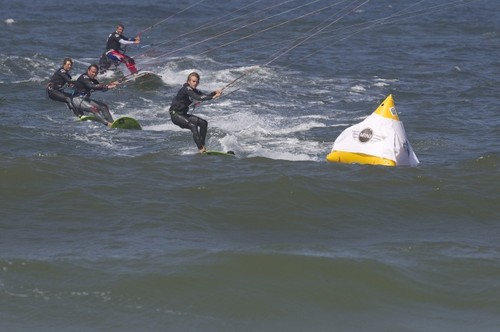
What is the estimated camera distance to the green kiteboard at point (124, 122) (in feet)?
72.8

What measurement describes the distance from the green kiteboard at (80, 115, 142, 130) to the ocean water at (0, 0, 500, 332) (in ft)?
0.87

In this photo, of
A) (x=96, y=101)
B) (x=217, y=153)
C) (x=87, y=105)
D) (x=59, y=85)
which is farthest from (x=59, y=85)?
(x=217, y=153)

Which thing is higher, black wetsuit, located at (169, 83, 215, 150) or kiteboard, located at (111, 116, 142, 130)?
black wetsuit, located at (169, 83, 215, 150)

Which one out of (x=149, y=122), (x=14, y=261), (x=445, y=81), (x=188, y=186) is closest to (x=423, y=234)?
(x=188, y=186)

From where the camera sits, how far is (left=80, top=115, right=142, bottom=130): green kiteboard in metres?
22.2

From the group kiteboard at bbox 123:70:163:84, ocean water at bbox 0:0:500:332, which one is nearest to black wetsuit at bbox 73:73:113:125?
ocean water at bbox 0:0:500:332

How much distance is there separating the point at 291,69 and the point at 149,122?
31.0ft

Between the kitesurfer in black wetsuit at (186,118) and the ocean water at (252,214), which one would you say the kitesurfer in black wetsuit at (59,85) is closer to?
the ocean water at (252,214)

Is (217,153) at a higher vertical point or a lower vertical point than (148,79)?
lower

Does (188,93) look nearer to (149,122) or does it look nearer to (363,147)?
(363,147)

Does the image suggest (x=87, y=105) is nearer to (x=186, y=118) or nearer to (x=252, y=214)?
(x=186, y=118)

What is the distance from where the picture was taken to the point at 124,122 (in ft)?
73.5

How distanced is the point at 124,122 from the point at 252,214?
7.32m

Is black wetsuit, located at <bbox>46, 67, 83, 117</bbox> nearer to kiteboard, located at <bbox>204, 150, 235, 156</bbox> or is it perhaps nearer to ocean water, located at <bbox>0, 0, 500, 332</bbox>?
ocean water, located at <bbox>0, 0, 500, 332</bbox>
